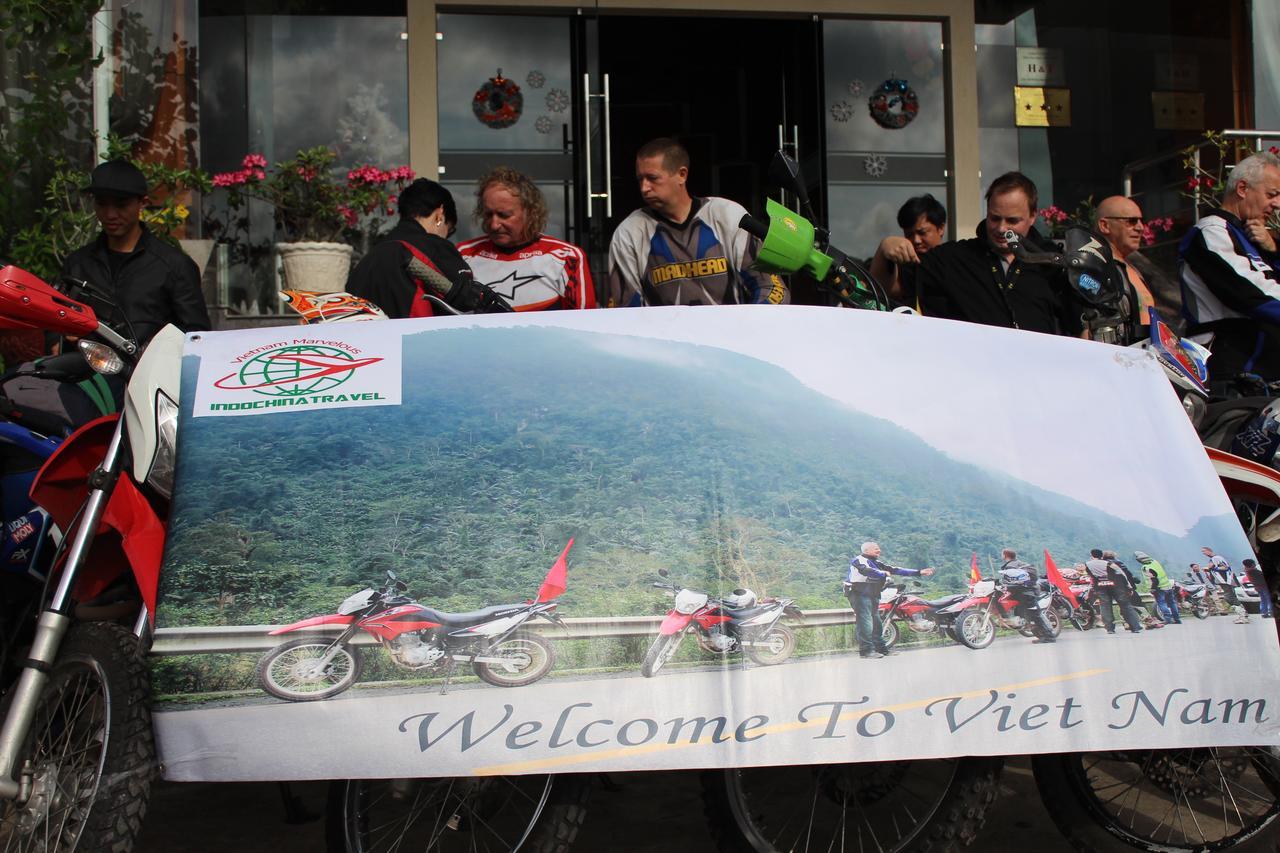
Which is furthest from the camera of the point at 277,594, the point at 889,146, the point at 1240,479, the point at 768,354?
the point at 889,146

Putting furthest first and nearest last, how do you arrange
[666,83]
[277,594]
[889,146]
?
1. [666,83]
2. [889,146]
3. [277,594]

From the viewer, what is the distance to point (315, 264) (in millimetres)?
8039

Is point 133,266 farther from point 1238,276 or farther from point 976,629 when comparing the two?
point 1238,276

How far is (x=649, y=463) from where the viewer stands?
271 centimetres

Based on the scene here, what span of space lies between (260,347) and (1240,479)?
260cm

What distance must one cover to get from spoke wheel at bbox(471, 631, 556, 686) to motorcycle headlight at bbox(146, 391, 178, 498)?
0.83m

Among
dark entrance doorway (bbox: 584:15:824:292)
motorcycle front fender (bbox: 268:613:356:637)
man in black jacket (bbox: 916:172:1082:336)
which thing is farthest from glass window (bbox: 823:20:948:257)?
motorcycle front fender (bbox: 268:613:356:637)

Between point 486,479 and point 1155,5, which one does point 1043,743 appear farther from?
point 1155,5

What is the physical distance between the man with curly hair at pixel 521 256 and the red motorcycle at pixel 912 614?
2.52 metres

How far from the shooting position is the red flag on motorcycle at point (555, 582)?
258 centimetres

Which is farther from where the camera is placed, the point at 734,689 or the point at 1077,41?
the point at 1077,41

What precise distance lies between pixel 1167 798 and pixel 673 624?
4.96ft

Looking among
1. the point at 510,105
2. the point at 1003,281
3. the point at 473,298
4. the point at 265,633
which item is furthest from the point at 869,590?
the point at 510,105

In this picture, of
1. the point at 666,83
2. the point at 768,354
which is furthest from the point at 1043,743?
the point at 666,83
